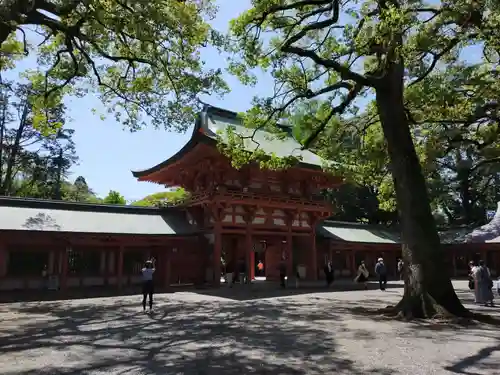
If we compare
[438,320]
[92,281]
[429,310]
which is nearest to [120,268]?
[92,281]

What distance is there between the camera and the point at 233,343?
7742 millimetres

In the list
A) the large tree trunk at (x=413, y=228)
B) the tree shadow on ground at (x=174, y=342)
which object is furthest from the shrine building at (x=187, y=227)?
the tree shadow on ground at (x=174, y=342)

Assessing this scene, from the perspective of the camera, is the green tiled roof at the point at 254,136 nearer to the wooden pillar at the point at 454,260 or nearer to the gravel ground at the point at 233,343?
the gravel ground at the point at 233,343

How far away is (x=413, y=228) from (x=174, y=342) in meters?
7.14

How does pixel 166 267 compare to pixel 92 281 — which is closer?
pixel 92 281

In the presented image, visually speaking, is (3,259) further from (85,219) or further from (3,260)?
(85,219)

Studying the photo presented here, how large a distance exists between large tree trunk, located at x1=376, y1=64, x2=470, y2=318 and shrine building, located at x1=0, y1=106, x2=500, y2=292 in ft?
15.4

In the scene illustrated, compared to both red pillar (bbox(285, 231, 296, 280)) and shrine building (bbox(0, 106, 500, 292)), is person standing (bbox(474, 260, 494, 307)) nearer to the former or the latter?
shrine building (bbox(0, 106, 500, 292))

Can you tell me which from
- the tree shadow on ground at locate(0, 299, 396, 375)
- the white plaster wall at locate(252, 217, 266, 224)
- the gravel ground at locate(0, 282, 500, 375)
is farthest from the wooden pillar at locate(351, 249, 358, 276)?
the tree shadow on ground at locate(0, 299, 396, 375)

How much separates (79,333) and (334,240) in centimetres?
1975

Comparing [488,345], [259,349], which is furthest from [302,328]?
[488,345]

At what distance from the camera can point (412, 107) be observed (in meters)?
15.6

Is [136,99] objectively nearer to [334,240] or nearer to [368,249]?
[334,240]

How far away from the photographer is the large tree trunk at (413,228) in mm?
10195
